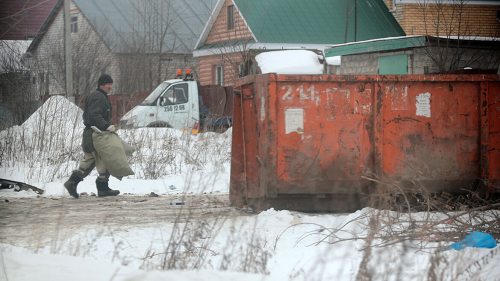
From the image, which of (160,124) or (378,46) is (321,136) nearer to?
(378,46)

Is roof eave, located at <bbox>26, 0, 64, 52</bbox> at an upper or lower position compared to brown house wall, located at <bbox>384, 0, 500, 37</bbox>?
upper

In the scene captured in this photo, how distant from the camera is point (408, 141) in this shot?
18.7ft

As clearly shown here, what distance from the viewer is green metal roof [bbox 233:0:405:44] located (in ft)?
66.4

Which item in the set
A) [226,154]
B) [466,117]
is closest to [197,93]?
[226,154]

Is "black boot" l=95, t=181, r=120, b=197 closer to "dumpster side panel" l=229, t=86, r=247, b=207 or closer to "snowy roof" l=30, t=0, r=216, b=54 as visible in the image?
"dumpster side panel" l=229, t=86, r=247, b=207

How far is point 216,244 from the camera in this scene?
14.8ft

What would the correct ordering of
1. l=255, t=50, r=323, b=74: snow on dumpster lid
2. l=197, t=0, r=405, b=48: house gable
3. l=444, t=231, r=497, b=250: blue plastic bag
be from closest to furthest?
l=444, t=231, r=497, b=250: blue plastic bag < l=255, t=50, r=323, b=74: snow on dumpster lid < l=197, t=0, r=405, b=48: house gable

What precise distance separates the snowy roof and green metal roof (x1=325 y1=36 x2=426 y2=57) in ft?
47.1

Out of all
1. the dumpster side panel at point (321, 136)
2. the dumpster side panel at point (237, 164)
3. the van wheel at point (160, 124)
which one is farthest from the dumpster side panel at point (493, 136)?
the van wheel at point (160, 124)

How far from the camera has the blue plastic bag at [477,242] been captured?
398 cm

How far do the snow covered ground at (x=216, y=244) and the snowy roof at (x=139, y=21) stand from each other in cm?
1948

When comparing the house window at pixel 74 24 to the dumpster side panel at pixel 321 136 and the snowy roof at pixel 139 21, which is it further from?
the dumpster side panel at pixel 321 136

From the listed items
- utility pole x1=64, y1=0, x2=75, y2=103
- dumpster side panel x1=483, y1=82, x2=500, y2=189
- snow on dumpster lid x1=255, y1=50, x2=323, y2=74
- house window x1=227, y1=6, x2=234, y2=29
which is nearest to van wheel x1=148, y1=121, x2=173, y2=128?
utility pole x1=64, y1=0, x2=75, y2=103

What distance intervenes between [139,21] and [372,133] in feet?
84.5
